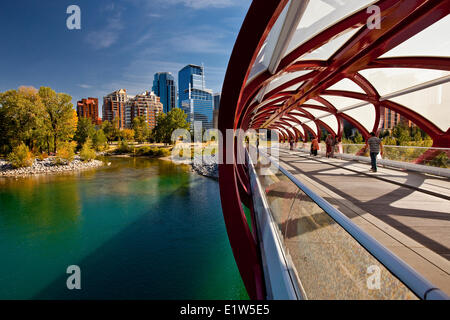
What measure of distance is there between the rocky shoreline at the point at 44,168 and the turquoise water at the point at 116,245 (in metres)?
8.75

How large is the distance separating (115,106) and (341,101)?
14187 cm

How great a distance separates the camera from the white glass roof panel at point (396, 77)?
25.7 ft

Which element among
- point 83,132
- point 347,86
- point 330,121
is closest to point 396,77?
point 347,86

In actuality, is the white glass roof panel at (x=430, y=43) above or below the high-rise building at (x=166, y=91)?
below

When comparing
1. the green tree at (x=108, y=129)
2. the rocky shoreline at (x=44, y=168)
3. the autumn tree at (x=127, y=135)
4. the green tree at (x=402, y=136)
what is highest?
the green tree at (x=108, y=129)

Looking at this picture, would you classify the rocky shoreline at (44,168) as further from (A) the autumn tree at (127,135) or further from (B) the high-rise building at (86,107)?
(B) the high-rise building at (86,107)

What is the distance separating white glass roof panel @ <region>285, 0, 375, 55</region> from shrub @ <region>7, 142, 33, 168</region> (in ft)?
109

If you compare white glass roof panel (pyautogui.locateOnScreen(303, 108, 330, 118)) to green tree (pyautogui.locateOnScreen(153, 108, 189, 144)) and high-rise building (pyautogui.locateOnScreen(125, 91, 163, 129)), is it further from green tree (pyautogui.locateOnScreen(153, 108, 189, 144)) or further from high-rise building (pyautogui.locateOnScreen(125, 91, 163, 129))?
high-rise building (pyautogui.locateOnScreen(125, 91, 163, 129))

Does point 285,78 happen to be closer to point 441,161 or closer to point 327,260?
point 441,161

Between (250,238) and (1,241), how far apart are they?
12179 mm

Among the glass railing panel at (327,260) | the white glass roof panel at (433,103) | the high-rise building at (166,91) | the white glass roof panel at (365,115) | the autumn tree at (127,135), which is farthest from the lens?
the high-rise building at (166,91)

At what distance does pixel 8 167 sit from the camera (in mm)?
26406

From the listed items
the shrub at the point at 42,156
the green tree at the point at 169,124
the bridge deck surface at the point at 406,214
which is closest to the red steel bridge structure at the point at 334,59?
the bridge deck surface at the point at 406,214
